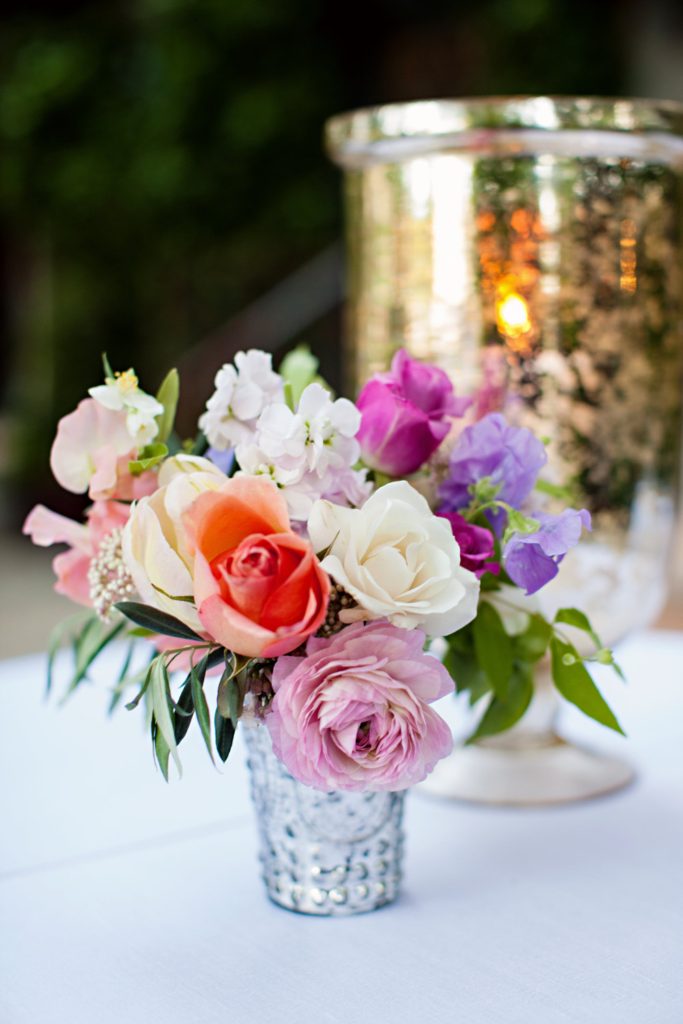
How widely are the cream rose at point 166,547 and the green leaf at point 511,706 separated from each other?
0.22 meters

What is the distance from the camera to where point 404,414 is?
1.98ft

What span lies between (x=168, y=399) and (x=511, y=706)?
26cm

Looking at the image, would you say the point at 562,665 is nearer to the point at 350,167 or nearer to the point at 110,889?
the point at 110,889

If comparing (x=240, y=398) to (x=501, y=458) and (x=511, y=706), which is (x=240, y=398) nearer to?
(x=501, y=458)

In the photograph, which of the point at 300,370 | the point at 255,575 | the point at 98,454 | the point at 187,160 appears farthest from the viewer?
the point at 187,160

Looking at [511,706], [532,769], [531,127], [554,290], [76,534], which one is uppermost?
[531,127]

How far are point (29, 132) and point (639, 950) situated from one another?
4907 millimetres

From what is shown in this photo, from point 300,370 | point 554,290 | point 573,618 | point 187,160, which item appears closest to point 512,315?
point 554,290

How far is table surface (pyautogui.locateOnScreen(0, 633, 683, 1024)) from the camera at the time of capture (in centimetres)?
54

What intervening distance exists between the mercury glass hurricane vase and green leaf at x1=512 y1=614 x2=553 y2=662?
14 cm

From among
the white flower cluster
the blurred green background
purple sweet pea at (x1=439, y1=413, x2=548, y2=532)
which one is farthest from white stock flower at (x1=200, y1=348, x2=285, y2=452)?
the blurred green background

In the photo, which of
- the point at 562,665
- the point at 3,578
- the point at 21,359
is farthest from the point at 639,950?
the point at 21,359

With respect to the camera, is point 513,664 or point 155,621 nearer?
point 155,621

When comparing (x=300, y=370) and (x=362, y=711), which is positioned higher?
(x=300, y=370)
